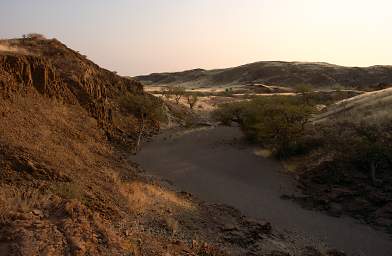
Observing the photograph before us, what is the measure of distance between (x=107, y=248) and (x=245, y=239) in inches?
321

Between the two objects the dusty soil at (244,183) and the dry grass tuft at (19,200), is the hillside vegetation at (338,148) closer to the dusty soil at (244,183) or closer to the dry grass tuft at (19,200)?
the dusty soil at (244,183)

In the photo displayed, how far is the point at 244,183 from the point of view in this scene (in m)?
30.8

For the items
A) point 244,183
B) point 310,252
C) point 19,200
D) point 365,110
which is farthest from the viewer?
point 365,110

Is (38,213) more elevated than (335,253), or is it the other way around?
(38,213)

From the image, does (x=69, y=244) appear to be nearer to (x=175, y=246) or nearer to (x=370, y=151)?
(x=175, y=246)

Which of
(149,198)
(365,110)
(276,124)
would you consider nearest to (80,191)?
(149,198)

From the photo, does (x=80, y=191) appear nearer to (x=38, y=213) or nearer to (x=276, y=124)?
(x=38, y=213)

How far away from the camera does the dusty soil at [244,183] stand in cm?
2342

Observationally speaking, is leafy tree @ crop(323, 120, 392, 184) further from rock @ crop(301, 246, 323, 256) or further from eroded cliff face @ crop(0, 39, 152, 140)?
eroded cliff face @ crop(0, 39, 152, 140)

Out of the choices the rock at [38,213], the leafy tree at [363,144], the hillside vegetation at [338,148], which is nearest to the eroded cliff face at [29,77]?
the rock at [38,213]

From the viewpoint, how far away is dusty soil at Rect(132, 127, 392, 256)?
76.8 ft

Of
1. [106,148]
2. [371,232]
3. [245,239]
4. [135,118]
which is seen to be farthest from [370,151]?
[135,118]

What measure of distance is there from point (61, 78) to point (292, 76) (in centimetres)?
9973

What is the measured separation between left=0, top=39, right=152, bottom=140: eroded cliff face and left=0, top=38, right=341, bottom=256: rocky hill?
10 cm
